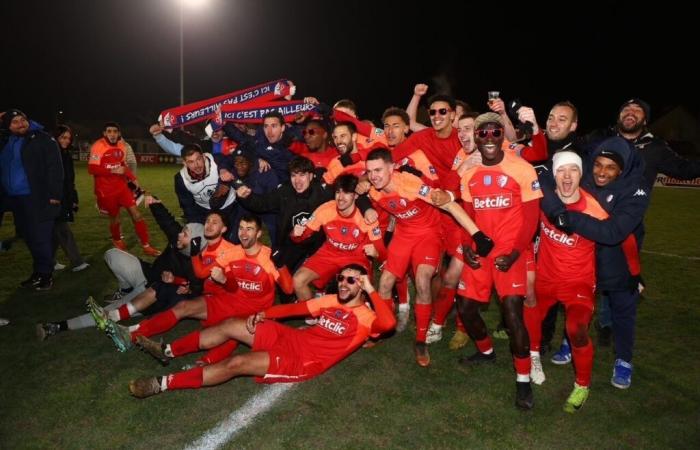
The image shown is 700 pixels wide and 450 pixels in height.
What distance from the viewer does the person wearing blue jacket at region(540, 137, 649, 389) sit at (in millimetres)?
4180

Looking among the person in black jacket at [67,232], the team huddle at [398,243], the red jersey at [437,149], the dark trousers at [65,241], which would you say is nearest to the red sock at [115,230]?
the person in black jacket at [67,232]

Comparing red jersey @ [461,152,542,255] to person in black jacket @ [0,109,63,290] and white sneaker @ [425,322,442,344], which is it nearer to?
white sneaker @ [425,322,442,344]

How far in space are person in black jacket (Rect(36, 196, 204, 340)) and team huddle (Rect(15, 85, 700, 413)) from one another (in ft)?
0.06

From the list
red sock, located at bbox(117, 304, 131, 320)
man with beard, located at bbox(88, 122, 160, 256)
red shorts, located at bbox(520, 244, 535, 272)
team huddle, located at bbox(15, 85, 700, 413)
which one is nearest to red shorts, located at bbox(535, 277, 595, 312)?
team huddle, located at bbox(15, 85, 700, 413)

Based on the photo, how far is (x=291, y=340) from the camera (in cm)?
447

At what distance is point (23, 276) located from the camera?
7.74 metres

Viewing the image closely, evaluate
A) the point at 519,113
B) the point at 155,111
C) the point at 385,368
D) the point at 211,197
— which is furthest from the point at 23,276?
the point at 155,111

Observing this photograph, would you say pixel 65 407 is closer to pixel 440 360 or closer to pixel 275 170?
pixel 440 360

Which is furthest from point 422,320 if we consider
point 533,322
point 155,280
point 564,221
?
point 155,280

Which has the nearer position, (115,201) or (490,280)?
(490,280)

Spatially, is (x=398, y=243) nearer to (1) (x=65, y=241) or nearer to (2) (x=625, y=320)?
(2) (x=625, y=320)

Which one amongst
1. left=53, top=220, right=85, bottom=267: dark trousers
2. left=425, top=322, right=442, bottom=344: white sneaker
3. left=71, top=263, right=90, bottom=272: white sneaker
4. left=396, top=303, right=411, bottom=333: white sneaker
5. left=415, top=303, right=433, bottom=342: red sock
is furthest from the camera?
left=71, top=263, right=90, bottom=272: white sneaker

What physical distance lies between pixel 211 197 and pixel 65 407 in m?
3.21

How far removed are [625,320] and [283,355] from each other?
317cm
